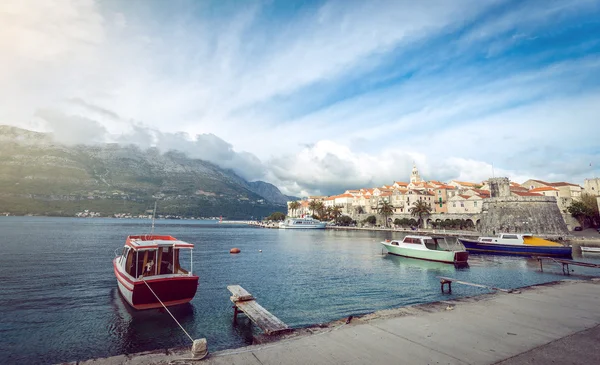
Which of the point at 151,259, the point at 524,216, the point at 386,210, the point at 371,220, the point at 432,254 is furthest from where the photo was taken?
the point at 371,220

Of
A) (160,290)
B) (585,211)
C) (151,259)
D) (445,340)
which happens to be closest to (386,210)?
(585,211)

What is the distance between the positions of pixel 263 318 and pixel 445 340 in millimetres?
6329

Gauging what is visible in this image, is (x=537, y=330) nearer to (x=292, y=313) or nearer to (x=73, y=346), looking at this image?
(x=292, y=313)

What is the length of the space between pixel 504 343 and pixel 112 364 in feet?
34.2

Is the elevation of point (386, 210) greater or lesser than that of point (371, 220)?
greater

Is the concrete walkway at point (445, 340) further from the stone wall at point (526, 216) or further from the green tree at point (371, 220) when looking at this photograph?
the green tree at point (371, 220)

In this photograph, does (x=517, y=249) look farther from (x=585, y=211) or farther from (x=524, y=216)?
(x=585, y=211)

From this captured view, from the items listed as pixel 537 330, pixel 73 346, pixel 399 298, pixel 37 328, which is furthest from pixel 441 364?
pixel 37 328

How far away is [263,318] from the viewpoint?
11.2 m

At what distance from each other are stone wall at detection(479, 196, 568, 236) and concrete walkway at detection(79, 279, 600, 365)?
5888 centimetres

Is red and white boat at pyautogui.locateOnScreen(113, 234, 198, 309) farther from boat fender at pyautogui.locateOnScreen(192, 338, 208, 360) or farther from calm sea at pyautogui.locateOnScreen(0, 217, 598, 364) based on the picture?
boat fender at pyautogui.locateOnScreen(192, 338, 208, 360)

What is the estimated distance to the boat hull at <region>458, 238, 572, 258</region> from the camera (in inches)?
1381

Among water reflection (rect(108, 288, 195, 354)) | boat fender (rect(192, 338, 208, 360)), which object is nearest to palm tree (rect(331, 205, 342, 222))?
water reflection (rect(108, 288, 195, 354))

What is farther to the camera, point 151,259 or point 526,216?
point 526,216
